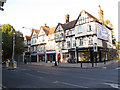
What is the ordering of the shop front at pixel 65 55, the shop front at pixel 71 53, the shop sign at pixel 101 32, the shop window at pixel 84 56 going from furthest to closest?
1. the shop front at pixel 65 55
2. the shop front at pixel 71 53
3. the shop sign at pixel 101 32
4. the shop window at pixel 84 56

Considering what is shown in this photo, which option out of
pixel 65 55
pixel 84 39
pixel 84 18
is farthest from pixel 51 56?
pixel 84 18

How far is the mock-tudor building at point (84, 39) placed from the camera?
2683cm

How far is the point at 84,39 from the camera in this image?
28188 millimetres

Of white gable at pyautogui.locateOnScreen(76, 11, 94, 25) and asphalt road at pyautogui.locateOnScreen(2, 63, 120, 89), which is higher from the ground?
white gable at pyautogui.locateOnScreen(76, 11, 94, 25)

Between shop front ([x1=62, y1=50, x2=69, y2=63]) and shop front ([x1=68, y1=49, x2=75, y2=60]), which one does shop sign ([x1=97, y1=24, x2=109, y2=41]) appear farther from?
shop front ([x1=62, y1=50, x2=69, y2=63])

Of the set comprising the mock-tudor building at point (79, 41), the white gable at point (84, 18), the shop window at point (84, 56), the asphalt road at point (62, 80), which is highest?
the white gable at point (84, 18)

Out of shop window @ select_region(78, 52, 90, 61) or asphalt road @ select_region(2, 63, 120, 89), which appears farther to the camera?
shop window @ select_region(78, 52, 90, 61)

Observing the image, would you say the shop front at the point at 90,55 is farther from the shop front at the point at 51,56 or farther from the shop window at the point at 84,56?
the shop front at the point at 51,56

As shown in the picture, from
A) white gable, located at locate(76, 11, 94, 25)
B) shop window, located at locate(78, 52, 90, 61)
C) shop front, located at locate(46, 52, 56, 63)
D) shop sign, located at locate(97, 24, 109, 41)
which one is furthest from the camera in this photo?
shop front, located at locate(46, 52, 56, 63)

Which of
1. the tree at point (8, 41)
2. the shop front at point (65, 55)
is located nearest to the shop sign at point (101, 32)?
the shop front at point (65, 55)

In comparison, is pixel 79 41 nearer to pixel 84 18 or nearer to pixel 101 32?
pixel 84 18

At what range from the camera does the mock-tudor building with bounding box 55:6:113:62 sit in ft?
88.0

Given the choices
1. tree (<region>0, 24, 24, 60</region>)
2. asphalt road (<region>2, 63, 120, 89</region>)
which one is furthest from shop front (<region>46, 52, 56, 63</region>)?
asphalt road (<region>2, 63, 120, 89</region>)

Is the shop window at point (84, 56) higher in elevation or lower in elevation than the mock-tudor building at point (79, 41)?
lower
